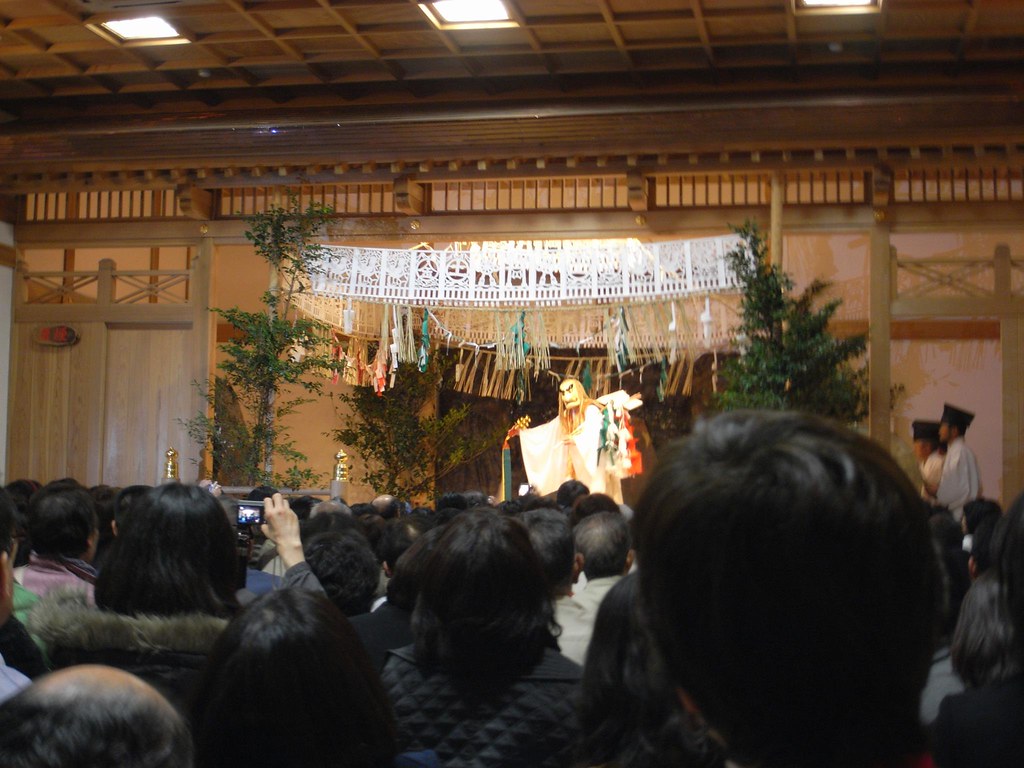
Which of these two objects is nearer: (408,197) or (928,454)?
(928,454)

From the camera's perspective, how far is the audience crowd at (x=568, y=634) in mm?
883

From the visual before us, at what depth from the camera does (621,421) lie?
9.77 metres

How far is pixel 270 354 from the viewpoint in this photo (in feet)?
27.0

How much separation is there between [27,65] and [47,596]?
764 centimetres

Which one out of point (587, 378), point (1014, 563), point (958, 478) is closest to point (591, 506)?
point (1014, 563)

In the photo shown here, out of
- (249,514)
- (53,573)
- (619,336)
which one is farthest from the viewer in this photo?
(619,336)

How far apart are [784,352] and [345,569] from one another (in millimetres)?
5020

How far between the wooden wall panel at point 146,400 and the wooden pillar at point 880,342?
17.5 ft

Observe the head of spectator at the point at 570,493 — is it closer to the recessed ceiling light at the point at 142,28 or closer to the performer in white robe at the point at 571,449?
the performer in white robe at the point at 571,449

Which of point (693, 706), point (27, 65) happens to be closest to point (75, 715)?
point (693, 706)

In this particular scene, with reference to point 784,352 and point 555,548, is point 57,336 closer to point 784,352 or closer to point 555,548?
point 784,352

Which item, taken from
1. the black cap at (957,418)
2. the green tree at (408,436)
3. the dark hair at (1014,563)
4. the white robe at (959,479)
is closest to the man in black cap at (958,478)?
the white robe at (959,479)

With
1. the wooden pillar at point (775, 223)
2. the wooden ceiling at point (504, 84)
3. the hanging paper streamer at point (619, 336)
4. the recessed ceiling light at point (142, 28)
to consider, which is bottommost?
the hanging paper streamer at point (619, 336)

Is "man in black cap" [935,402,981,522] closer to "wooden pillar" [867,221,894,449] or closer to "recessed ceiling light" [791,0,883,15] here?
"wooden pillar" [867,221,894,449]
